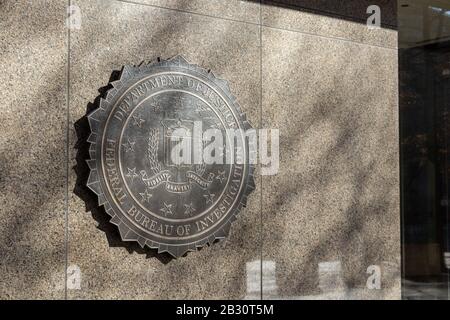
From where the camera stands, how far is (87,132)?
20.5ft

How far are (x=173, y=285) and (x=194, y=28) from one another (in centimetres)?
228

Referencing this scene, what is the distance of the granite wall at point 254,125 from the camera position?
5.96m

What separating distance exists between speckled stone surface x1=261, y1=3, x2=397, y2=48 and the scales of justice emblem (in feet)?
3.08

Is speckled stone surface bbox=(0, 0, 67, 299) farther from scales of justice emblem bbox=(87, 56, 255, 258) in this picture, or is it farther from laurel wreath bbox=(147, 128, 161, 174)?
laurel wreath bbox=(147, 128, 161, 174)

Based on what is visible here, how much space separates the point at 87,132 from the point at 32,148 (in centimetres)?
49

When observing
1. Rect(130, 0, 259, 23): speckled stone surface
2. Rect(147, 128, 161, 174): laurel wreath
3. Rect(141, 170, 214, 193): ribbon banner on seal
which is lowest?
Rect(141, 170, 214, 193): ribbon banner on seal

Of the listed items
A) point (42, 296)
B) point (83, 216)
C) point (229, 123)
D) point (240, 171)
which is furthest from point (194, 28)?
point (42, 296)

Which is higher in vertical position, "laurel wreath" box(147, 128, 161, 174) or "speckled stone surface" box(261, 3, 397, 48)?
"speckled stone surface" box(261, 3, 397, 48)

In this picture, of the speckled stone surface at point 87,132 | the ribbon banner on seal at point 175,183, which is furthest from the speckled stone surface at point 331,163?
the ribbon banner on seal at point 175,183

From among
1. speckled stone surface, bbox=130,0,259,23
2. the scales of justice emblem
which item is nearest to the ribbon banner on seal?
the scales of justice emblem

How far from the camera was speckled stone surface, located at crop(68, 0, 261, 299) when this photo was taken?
6.21 m

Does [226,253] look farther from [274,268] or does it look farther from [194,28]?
[194,28]
